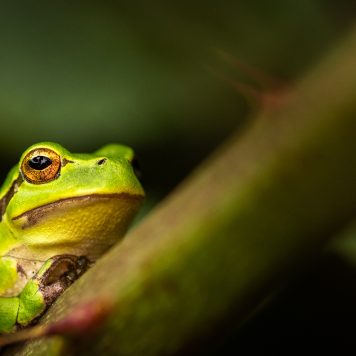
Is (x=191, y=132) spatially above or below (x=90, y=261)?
above

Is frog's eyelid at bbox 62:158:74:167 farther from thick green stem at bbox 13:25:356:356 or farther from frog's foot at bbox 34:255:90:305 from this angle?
thick green stem at bbox 13:25:356:356

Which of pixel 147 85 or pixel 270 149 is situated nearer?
pixel 270 149

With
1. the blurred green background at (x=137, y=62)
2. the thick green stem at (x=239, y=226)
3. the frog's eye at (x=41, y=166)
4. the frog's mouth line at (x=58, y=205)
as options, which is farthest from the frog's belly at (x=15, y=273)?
the thick green stem at (x=239, y=226)

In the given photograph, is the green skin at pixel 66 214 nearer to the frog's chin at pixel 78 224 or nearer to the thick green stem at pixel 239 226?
the frog's chin at pixel 78 224

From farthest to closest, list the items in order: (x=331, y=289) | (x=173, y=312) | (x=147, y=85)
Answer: (x=147, y=85), (x=331, y=289), (x=173, y=312)

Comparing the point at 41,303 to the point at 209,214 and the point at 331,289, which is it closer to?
the point at 331,289

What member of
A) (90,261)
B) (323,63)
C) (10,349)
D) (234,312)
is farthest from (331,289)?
(323,63)
